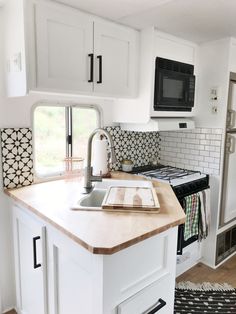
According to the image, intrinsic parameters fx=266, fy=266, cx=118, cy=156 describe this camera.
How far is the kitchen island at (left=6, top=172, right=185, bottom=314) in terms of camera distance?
1.15m

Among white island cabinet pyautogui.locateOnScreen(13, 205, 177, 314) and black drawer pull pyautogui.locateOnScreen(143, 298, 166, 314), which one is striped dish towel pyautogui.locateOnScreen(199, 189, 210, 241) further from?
black drawer pull pyautogui.locateOnScreen(143, 298, 166, 314)

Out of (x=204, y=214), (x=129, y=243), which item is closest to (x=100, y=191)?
(x=129, y=243)

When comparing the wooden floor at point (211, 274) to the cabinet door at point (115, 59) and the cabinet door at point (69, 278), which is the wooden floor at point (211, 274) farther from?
the cabinet door at point (115, 59)

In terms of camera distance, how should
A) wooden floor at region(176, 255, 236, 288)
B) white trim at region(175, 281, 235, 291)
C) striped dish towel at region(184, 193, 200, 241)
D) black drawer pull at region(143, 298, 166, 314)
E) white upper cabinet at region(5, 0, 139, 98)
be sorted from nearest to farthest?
black drawer pull at region(143, 298, 166, 314), white upper cabinet at region(5, 0, 139, 98), striped dish towel at region(184, 193, 200, 241), white trim at region(175, 281, 235, 291), wooden floor at region(176, 255, 236, 288)

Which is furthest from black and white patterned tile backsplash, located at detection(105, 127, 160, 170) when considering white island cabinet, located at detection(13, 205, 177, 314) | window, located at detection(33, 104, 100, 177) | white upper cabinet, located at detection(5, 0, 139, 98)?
white island cabinet, located at detection(13, 205, 177, 314)

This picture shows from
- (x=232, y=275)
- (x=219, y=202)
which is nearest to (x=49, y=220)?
(x=219, y=202)

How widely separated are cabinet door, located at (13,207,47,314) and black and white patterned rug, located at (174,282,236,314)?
1.09 meters

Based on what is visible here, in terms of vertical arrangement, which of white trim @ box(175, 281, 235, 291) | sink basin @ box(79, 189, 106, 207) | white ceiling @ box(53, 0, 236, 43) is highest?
white ceiling @ box(53, 0, 236, 43)

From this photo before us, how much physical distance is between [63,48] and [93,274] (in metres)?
1.31

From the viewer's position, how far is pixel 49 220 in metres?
1.36

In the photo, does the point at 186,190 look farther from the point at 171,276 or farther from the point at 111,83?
the point at 111,83

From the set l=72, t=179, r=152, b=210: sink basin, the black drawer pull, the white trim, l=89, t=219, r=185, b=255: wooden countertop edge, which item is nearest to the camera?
l=89, t=219, r=185, b=255: wooden countertop edge

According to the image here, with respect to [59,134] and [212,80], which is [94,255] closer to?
[59,134]

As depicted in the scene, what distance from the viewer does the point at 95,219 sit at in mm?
1356
